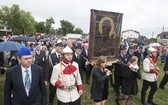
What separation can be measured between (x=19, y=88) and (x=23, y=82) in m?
0.12

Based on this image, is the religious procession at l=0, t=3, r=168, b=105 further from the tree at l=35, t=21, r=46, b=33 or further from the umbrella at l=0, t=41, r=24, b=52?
the tree at l=35, t=21, r=46, b=33

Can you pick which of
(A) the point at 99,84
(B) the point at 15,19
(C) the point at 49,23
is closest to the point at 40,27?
(C) the point at 49,23

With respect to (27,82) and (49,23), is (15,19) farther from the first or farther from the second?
(27,82)

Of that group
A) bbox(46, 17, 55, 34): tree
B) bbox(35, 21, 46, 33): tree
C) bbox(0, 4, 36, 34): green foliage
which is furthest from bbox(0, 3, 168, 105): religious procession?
bbox(35, 21, 46, 33): tree

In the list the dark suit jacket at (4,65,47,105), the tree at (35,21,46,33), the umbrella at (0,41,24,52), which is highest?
the umbrella at (0,41,24,52)

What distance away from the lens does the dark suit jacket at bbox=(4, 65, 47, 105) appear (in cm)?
501

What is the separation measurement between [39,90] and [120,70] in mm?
5928

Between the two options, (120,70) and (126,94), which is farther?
(120,70)

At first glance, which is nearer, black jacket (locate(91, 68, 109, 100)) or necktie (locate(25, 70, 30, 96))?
necktie (locate(25, 70, 30, 96))

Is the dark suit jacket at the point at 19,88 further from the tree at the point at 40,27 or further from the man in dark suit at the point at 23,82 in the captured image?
the tree at the point at 40,27

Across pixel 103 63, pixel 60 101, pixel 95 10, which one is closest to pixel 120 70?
pixel 95 10

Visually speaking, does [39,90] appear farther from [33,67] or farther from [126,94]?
[126,94]

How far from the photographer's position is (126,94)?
30.9 feet

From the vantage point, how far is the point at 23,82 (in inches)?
197
